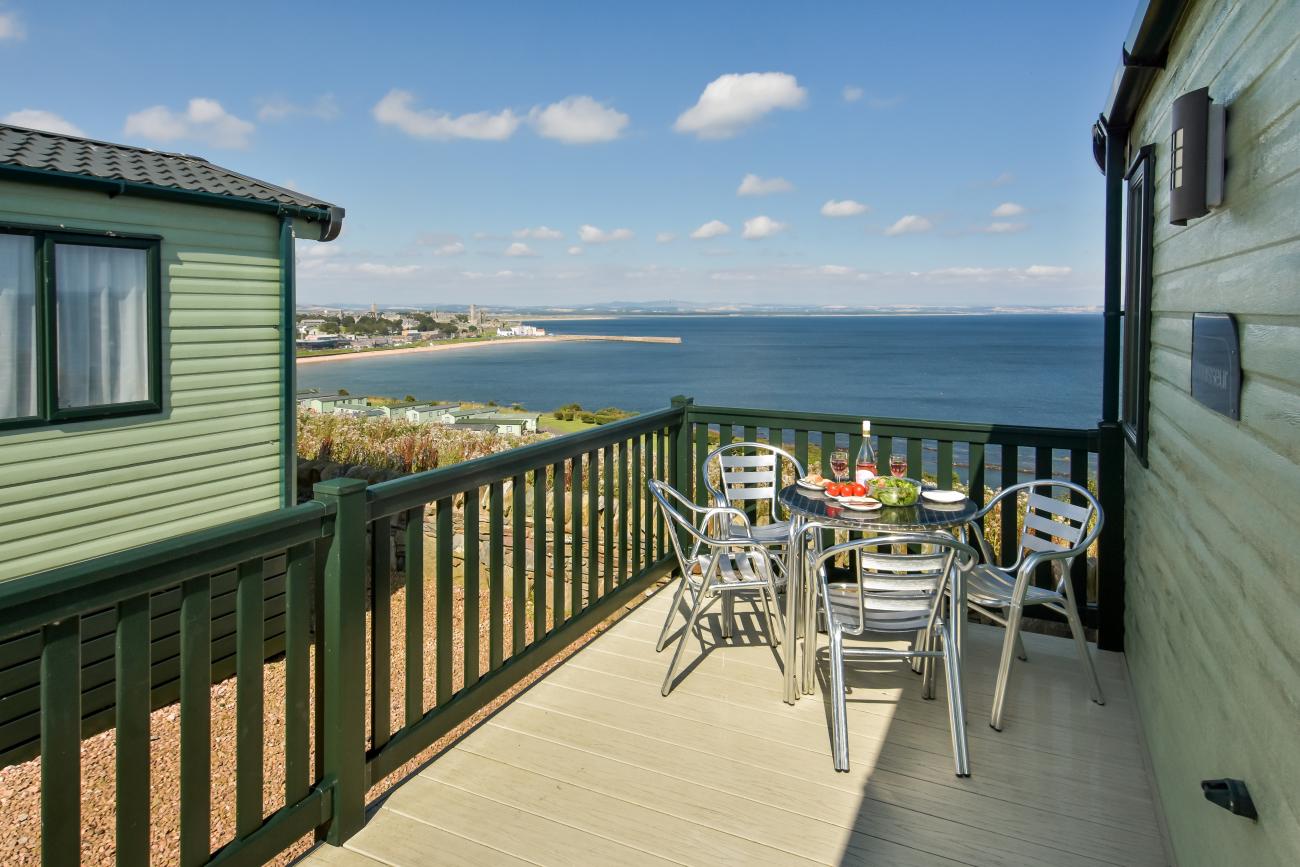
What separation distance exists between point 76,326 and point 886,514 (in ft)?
17.0

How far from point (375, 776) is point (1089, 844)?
7.02 feet

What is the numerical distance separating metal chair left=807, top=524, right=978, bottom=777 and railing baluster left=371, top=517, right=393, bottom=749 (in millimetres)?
1422

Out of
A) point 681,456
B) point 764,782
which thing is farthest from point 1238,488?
point 681,456

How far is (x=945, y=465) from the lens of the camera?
429 centimetres

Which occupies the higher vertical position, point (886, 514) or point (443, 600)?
point (886, 514)

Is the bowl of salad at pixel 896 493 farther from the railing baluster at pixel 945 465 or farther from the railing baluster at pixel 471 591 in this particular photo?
the railing baluster at pixel 471 591

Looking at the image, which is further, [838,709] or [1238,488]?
[838,709]

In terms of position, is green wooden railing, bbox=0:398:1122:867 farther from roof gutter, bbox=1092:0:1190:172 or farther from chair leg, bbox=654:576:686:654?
roof gutter, bbox=1092:0:1190:172

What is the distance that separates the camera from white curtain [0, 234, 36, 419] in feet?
16.1

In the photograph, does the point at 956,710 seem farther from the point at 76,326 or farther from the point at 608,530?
the point at 76,326

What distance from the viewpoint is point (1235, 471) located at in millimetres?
1672

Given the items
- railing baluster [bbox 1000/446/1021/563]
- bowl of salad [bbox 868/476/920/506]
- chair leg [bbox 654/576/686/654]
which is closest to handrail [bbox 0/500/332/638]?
chair leg [bbox 654/576/686/654]

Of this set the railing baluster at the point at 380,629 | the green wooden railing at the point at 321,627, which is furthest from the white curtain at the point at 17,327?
the railing baluster at the point at 380,629

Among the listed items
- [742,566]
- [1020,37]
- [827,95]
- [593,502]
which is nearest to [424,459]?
[593,502]
